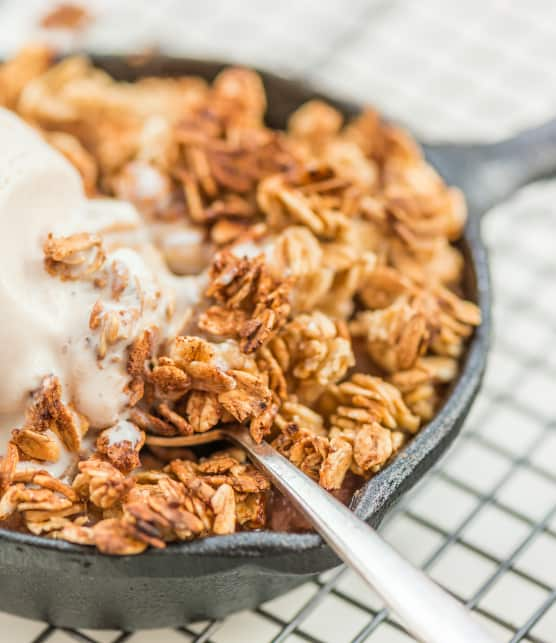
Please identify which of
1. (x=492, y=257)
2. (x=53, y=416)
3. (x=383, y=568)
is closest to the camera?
(x=383, y=568)

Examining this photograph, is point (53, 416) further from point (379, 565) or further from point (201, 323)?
point (379, 565)

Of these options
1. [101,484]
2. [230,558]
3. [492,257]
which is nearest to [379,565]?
[230,558]

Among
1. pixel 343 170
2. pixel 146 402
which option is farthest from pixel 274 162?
pixel 146 402

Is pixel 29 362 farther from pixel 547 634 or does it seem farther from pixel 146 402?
pixel 547 634

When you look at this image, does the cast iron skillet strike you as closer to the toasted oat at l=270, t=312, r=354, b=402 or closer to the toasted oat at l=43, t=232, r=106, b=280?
the toasted oat at l=270, t=312, r=354, b=402

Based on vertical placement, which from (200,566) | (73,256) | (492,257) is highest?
A: (73,256)

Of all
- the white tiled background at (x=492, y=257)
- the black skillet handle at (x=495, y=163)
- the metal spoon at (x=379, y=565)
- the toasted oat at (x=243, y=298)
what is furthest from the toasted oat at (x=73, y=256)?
the black skillet handle at (x=495, y=163)

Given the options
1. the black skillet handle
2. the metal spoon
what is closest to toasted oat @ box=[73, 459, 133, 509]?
the metal spoon
